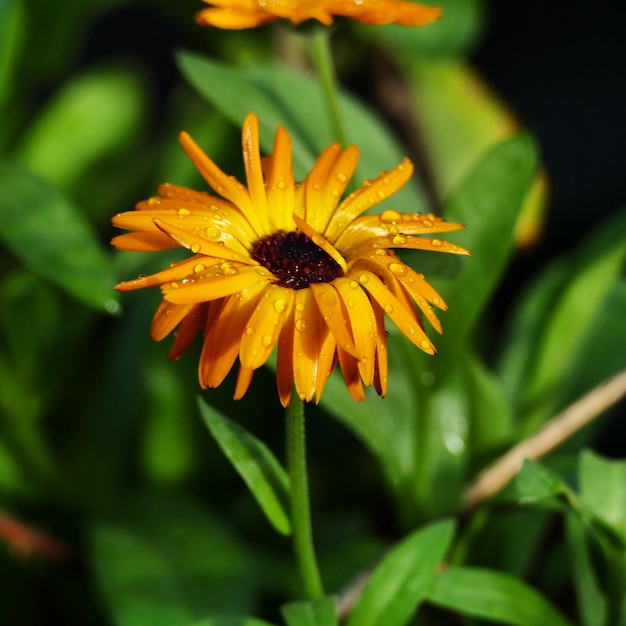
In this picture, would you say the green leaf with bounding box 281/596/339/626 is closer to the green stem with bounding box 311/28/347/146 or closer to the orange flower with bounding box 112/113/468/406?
the orange flower with bounding box 112/113/468/406

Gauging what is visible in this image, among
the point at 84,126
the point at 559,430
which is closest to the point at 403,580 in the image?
the point at 559,430

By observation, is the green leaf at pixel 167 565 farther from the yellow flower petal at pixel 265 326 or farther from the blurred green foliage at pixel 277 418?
the yellow flower petal at pixel 265 326

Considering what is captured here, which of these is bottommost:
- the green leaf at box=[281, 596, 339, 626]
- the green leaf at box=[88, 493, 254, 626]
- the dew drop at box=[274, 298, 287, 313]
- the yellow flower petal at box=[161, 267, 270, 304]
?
the green leaf at box=[88, 493, 254, 626]

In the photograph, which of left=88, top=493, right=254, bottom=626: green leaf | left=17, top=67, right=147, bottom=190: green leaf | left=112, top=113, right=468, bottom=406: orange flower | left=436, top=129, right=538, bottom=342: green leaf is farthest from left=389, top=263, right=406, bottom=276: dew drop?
left=17, top=67, right=147, bottom=190: green leaf

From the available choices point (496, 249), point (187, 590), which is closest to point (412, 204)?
point (496, 249)

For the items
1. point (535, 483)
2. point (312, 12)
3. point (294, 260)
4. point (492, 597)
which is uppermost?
point (312, 12)

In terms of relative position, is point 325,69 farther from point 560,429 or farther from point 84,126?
point 84,126
